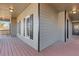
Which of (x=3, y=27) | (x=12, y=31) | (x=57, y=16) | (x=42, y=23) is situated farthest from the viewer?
(x=3, y=27)

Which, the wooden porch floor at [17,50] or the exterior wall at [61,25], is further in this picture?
the exterior wall at [61,25]

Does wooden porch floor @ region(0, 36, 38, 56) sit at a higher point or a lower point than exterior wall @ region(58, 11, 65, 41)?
lower

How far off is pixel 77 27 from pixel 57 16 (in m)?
12.2

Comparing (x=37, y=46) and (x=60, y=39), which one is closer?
(x=37, y=46)

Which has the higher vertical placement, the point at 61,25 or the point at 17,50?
the point at 61,25

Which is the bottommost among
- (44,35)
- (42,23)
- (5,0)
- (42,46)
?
(42,46)

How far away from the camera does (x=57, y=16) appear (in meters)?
10.9

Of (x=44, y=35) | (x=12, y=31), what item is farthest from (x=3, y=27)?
(x=44, y=35)

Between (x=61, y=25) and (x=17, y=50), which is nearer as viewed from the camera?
(x=17, y=50)

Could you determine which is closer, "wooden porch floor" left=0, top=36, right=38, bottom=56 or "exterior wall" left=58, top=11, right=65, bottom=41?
"wooden porch floor" left=0, top=36, right=38, bottom=56

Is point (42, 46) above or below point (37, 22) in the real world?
below

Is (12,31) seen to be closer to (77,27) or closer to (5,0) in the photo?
(77,27)

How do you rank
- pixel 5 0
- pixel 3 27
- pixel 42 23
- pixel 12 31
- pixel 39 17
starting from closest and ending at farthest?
pixel 5 0 → pixel 39 17 → pixel 42 23 → pixel 12 31 → pixel 3 27

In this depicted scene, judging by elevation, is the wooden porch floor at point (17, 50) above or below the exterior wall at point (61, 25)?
below
